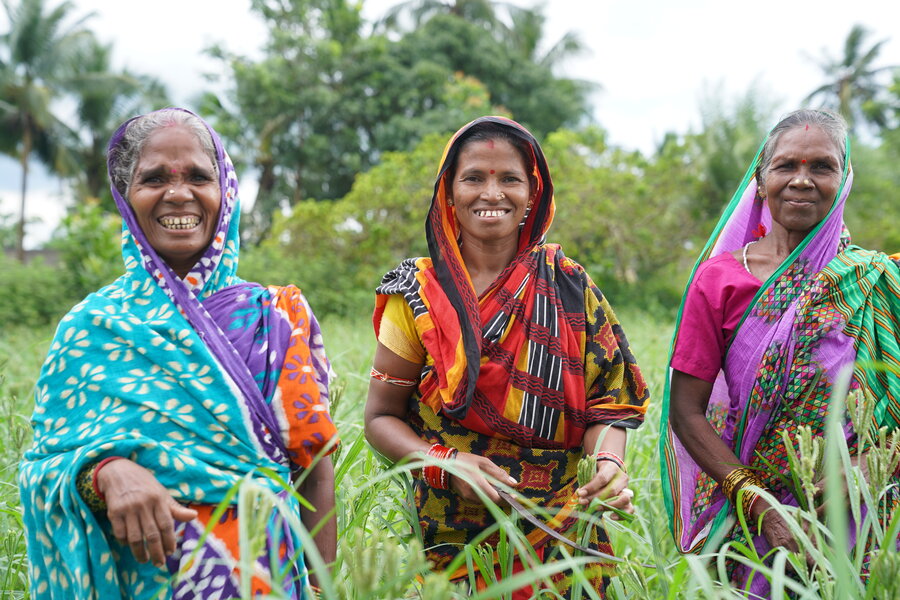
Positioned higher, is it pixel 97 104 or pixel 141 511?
pixel 97 104

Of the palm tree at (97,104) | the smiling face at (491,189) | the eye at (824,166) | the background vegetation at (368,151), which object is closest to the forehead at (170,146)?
the smiling face at (491,189)

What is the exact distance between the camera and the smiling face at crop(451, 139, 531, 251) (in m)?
1.94

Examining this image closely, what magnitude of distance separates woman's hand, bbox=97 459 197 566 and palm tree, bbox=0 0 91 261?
21.7 meters

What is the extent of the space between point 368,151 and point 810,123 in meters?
17.2

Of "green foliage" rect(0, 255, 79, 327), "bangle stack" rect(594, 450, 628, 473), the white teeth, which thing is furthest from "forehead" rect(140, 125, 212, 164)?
"green foliage" rect(0, 255, 79, 327)

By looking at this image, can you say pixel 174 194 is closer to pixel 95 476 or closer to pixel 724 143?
pixel 95 476

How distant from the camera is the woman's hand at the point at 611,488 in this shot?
1.61 metres

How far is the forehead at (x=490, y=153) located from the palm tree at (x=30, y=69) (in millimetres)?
21527

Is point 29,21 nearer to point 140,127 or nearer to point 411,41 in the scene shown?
point 411,41

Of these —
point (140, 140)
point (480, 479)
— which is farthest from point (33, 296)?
point (480, 479)

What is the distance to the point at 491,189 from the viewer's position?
1.94 metres

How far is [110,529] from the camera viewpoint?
1509 mm

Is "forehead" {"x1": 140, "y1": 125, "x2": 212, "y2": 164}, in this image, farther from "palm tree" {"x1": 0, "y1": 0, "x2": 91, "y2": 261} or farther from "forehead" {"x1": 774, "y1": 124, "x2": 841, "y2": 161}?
"palm tree" {"x1": 0, "y1": 0, "x2": 91, "y2": 261}

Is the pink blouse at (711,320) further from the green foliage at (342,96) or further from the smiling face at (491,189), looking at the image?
the green foliage at (342,96)
